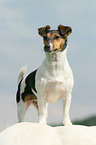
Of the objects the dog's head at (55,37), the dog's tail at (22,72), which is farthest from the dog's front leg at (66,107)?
the dog's tail at (22,72)

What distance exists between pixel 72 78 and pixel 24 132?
1.35 metres

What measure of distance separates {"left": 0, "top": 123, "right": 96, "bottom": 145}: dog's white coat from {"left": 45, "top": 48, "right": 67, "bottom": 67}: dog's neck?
1.07m

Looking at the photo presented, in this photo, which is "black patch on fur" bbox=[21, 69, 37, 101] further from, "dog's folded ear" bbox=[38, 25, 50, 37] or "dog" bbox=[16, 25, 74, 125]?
"dog's folded ear" bbox=[38, 25, 50, 37]

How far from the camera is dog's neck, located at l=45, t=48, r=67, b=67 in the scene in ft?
15.6

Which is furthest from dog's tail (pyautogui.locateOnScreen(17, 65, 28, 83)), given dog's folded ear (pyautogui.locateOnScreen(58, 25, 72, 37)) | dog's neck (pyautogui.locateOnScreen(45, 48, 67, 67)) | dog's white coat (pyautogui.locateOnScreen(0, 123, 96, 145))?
dog's white coat (pyautogui.locateOnScreen(0, 123, 96, 145))

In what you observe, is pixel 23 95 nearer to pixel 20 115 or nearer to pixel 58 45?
pixel 20 115

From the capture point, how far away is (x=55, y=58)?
15.8ft

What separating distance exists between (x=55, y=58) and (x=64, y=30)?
1.62 feet

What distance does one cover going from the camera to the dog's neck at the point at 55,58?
15.6 ft

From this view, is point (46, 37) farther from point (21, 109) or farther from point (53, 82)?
point (21, 109)

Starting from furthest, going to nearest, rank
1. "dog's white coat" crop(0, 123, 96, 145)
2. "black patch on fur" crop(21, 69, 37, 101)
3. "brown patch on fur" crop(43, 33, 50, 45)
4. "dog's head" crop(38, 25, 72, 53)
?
"black patch on fur" crop(21, 69, 37, 101)
"brown patch on fur" crop(43, 33, 50, 45)
"dog's head" crop(38, 25, 72, 53)
"dog's white coat" crop(0, 123, 96, 145)

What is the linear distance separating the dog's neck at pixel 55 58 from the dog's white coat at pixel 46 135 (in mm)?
1066

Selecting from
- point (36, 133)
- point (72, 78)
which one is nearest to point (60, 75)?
point (72, 78)

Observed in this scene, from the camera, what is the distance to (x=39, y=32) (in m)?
4.84
